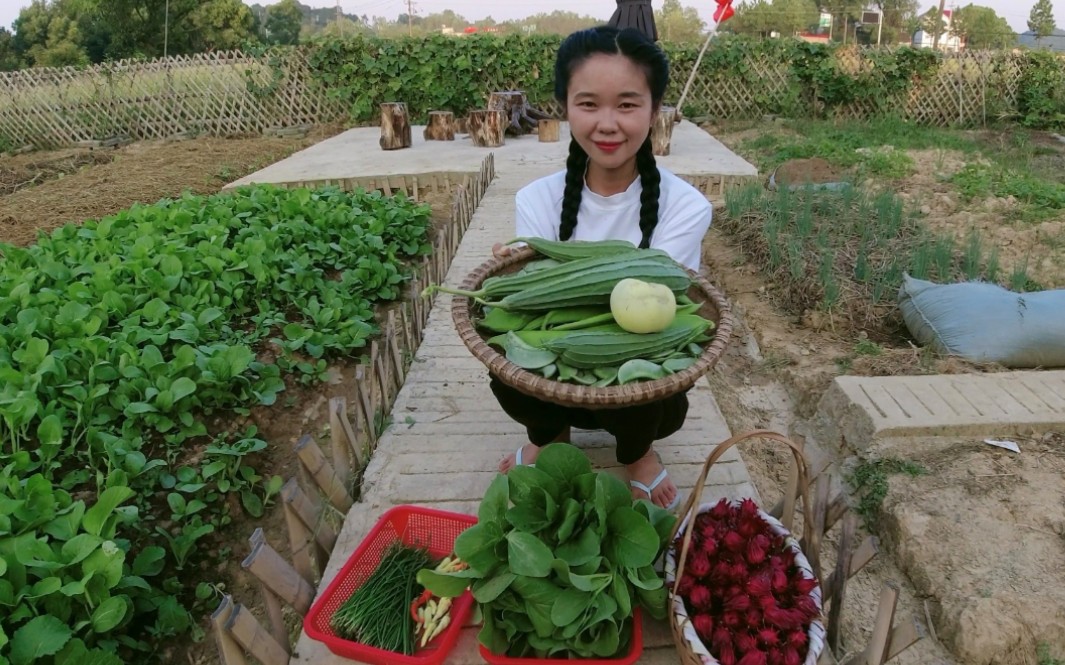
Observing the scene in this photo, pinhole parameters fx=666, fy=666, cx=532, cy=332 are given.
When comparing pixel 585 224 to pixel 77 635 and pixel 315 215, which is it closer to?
pixel 77 635

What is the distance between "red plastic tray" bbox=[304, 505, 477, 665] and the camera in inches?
66.1

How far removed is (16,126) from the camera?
12398mm

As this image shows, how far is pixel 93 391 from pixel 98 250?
5.79 ft

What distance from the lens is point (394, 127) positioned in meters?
8.98

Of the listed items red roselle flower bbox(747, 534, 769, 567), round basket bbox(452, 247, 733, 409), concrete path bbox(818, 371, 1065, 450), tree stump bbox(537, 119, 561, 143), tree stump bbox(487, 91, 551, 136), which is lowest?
concrete path bbox(818, 371, 1065, 450)

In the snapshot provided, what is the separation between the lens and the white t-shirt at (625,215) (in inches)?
87.0

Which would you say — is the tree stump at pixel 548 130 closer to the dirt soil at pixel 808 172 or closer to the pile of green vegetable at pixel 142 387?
the dirt soil at pixel 808 172

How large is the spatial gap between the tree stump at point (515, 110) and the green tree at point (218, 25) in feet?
77.7

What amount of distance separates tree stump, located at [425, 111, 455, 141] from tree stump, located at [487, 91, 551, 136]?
78 cm

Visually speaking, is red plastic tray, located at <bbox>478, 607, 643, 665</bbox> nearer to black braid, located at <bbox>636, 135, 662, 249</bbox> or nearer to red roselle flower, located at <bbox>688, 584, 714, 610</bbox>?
red roselle flower, located at <bbox>688, 584, 714, 610</bbox>

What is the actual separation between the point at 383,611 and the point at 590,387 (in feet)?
2.74

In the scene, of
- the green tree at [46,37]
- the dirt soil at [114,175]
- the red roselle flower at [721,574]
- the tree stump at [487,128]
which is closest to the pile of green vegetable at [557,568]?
the red roselle flower at [721,574]

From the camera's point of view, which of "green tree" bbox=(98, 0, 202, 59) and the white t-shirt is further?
"green tree" bbox=(98, 0, 202, 59)

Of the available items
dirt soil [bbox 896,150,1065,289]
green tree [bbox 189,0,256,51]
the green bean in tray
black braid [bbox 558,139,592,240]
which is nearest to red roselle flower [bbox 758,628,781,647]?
the green bean in tray
